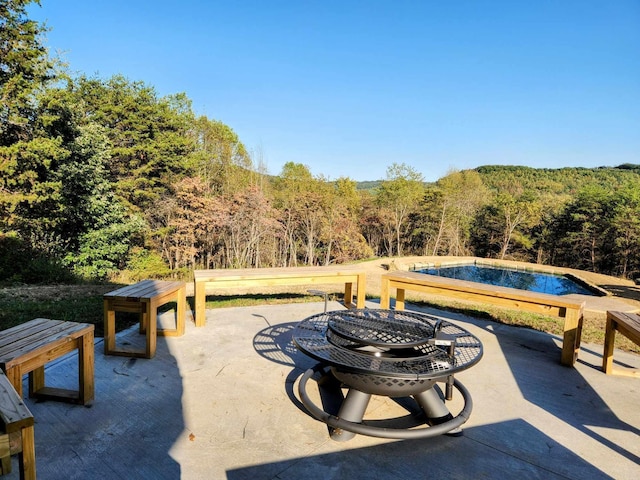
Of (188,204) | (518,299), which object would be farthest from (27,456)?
(188,204)

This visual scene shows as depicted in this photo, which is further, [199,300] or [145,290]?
[199,300]

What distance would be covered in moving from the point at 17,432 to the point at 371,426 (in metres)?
1.50

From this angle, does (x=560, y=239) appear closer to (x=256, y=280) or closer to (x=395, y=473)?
(x=256, y=280)

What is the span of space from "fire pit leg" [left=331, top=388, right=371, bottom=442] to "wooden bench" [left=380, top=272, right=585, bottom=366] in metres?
2.01

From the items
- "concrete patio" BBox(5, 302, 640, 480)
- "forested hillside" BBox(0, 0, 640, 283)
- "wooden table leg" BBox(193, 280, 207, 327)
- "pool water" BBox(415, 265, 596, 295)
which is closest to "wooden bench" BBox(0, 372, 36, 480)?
"concrete patio" BBox(5, 302, 640, 480)

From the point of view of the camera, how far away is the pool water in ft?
35.8

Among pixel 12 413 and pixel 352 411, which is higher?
pixel 12 413

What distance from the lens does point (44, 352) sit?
5.95 ft

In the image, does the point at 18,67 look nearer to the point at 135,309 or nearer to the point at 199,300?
the point at 199,300

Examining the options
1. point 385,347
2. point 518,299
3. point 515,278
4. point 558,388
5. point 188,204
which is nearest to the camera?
point 385,347

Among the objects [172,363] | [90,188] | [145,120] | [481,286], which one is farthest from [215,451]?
[145,120]

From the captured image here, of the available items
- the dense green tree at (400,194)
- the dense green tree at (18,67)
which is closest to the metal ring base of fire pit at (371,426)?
the dense green tree at (18,67)

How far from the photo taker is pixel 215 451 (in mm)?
1755

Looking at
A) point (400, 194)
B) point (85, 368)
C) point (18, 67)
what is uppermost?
point (18, 67)
